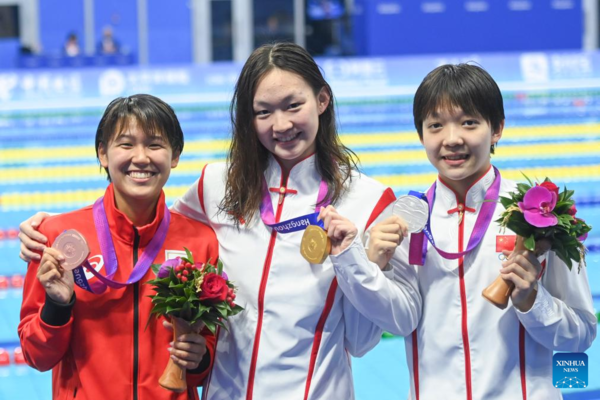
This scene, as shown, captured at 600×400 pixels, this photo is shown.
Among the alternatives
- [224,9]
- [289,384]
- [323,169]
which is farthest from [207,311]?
[224,9]

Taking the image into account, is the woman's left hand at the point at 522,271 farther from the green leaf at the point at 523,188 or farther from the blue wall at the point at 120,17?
the blue wall at the point at 120,17

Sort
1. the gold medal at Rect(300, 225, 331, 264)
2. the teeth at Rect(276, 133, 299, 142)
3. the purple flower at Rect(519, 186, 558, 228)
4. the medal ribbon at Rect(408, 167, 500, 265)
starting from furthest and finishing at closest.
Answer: the teeth at Rect(276, 133, 299, 142), the medal ribbon at Rect(408, 167, 500, 265), the gold medal at Rect(300, 225, 331, 264), the purple flower at Rect(519, 186, 558, 228)

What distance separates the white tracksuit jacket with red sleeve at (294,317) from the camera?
236cm

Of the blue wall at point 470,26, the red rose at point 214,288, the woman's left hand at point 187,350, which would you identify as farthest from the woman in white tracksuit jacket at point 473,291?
the blue wall at point 470,26

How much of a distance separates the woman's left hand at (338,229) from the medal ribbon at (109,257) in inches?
20.6

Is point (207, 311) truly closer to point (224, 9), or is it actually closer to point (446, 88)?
point (446, 88)

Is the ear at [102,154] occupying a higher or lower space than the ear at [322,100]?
lower

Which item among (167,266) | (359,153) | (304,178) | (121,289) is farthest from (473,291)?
(359,153)

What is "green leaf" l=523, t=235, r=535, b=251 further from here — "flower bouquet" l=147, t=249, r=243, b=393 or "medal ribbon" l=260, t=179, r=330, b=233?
"flower bouquet" l=147, t=249, r=243, b=393

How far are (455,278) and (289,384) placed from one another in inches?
21.7

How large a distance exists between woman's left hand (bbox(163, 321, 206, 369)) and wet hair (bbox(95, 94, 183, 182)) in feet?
1.98

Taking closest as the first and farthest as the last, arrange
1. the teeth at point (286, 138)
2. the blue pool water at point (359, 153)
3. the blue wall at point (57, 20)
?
the teeth at point (286, 138) < the blue pool water at point (359, 153) < the blue wall at point (57, 20)

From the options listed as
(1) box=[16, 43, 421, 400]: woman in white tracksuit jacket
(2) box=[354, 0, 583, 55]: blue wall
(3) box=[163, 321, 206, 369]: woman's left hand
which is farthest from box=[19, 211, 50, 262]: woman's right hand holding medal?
(2) box=[354, 0, 583, 55]: blue wall

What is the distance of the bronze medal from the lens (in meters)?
2.24
